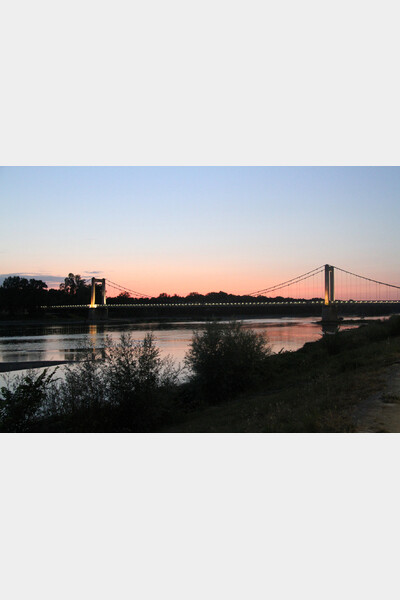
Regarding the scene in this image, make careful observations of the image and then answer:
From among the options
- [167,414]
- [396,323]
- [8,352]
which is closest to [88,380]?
[167,414]

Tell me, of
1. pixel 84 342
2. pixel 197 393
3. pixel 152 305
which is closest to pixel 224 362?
pixel 197 393

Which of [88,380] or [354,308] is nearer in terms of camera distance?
[88,380]

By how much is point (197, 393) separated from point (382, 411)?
678 centimetres

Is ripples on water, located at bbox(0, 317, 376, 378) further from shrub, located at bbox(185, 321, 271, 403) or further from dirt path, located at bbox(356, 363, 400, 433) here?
dirt path, located at bbox(356, 363, 400, 433)

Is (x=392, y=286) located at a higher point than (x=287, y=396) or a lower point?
higher

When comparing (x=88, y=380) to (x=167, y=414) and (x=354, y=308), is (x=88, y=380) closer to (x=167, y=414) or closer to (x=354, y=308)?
(x=167, y=414)

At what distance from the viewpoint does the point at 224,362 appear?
481 inches

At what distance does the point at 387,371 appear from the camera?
27.1ft

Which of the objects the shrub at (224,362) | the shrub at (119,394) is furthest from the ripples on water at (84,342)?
the shrub at (224,362)

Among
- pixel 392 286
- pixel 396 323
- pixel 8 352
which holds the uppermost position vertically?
pixel 392 286

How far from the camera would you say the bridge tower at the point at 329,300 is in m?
56.9

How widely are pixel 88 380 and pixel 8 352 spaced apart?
21.4m

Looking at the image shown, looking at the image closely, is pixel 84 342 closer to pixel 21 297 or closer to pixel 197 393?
pixel 197 393

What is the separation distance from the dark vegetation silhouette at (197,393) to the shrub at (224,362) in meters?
0.03
